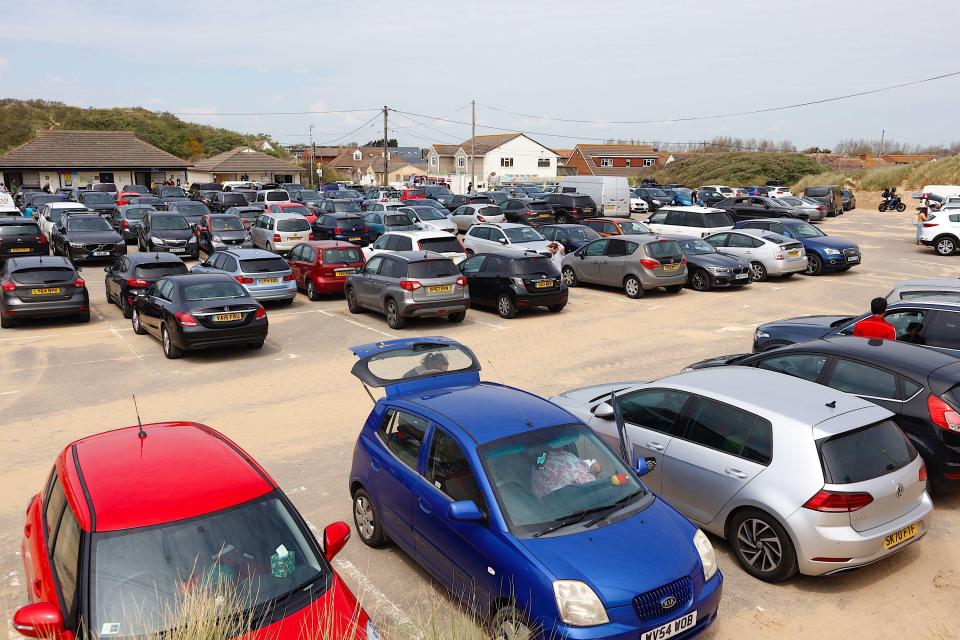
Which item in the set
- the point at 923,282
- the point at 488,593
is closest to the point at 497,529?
the point at 488,593

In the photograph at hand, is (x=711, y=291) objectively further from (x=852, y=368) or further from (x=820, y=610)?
(x=820, y=610)

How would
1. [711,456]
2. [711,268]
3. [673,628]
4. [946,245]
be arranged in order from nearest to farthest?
[673,628], [711,456], [711,268], [946,245]

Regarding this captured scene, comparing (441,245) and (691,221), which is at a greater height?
(691,221)

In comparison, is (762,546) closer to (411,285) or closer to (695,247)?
(411,285)

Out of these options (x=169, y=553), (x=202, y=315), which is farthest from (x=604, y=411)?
(x=202, y=315)

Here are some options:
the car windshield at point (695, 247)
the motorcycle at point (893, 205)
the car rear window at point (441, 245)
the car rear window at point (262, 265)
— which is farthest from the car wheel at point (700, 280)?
the motorcycle at point (893, 205)

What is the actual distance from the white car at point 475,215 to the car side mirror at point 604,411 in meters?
24.6

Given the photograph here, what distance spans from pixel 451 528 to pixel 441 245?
16.0 meters

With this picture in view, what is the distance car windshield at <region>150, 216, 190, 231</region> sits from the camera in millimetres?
26000

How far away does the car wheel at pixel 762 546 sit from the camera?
6.01 meters

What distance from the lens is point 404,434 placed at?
635cm

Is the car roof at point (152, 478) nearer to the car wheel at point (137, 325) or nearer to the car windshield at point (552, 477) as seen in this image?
the car windshield at point (552, 477)

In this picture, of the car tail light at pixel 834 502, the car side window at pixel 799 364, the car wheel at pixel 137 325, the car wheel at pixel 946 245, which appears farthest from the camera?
the car wheel at pixel 946 245

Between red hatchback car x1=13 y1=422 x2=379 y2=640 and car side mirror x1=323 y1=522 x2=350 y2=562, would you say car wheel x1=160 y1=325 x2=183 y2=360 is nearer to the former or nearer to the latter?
red hatchback car x1=13 y1=422 x2=379 y2=640
